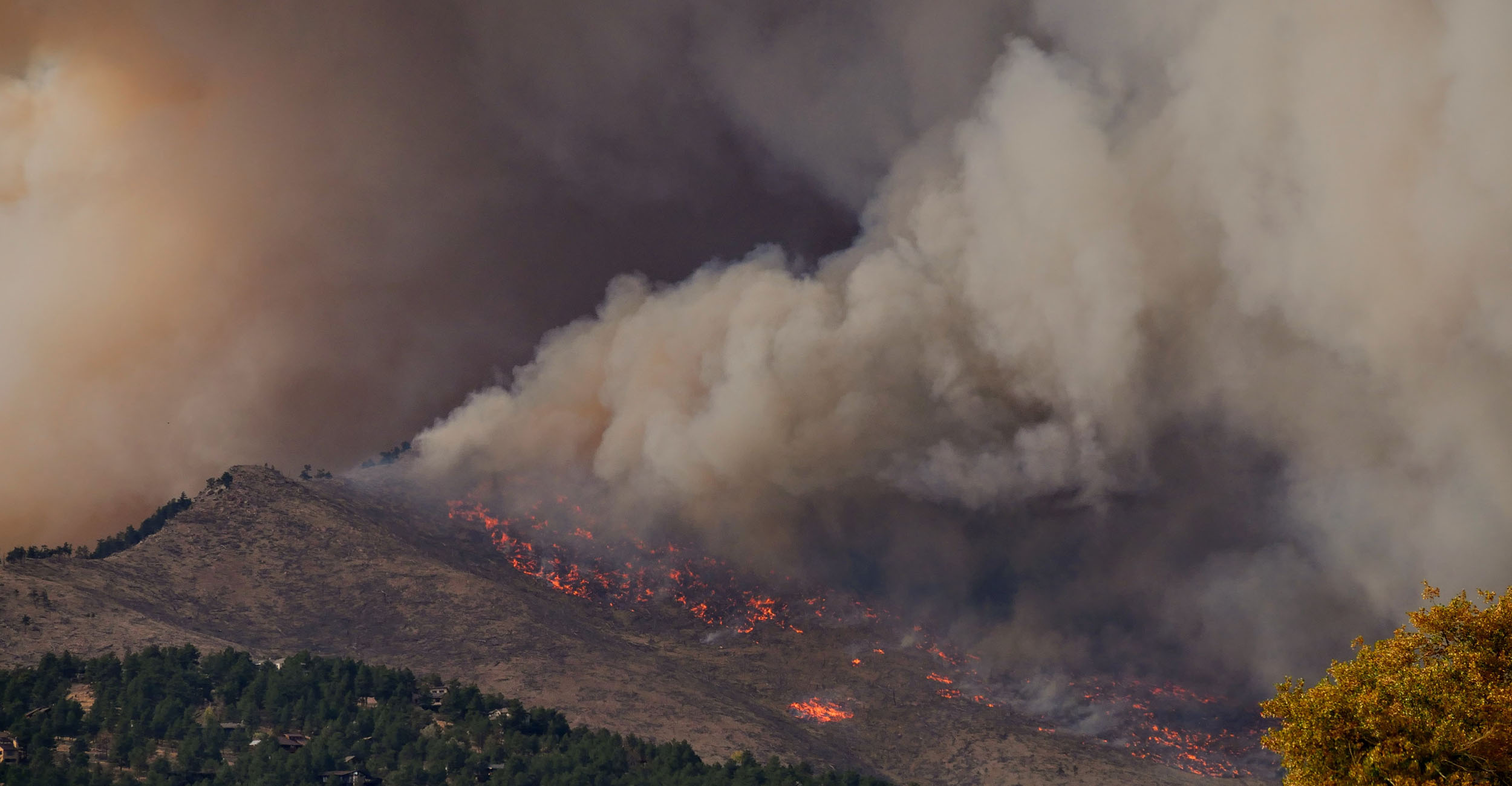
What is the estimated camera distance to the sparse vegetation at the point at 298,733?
411ft

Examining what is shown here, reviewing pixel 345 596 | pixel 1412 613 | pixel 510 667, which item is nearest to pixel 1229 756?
pixel 510 667

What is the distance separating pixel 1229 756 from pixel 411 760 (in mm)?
135901

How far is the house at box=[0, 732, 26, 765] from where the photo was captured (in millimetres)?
119875

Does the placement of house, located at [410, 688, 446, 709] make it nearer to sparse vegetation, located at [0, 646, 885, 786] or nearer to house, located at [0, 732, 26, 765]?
sparse vegetation, located at [0, 646, 885, 786]

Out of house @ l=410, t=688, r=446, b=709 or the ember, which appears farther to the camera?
the ember

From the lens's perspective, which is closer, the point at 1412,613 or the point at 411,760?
the point at 1412,613

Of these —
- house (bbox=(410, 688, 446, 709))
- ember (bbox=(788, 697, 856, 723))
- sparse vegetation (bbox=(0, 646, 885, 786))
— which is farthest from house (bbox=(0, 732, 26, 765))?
ember (bbox=(788, 697, 856, 723))

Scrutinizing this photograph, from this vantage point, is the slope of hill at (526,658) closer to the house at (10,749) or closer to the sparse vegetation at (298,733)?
the sparse vegetation at (298,733)

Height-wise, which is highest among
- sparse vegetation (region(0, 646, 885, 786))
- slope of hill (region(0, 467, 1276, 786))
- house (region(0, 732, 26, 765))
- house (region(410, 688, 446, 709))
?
slope of hill (region(0, 467, 1276, 786))

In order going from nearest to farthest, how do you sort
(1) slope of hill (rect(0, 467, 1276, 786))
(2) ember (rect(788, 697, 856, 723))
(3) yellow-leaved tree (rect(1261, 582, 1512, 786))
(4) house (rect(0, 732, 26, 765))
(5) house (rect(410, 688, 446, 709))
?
(3) yellow-leaved tree (rect(1261, 582, 1512, 786)) < (4) house (rect(0, 732, 26, 765)) < (5) house (rect(410, 688, 446, 709)) < (1) slope of hill (rect(0, 467, 1276, 786)) < (2) ember (rect(788, 697, 856, 723))

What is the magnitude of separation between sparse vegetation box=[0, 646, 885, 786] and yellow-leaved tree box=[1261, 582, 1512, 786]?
9706 centimetres

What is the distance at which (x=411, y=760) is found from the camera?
13475 cm

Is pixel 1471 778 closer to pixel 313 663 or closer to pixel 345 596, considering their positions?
pixel 313 663

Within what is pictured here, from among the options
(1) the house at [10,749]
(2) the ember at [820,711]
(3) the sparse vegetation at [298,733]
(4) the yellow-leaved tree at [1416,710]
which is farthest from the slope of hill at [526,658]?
(4) the yellow-leaved tree at [1416,710]
